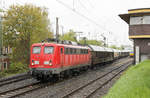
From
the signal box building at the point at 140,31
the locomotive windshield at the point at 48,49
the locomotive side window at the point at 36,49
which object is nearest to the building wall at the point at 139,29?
the signal box building at the point at 140,31

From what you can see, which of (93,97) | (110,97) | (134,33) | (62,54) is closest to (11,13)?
(62,54)

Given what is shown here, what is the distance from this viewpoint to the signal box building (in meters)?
23.4

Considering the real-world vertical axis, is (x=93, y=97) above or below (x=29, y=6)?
below

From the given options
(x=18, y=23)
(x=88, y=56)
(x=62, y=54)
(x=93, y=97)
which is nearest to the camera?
(x=93, y=97)

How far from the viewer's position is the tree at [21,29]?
2535cm

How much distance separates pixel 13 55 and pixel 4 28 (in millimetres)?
3923

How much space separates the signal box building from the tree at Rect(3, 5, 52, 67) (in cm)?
1179

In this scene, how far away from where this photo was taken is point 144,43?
23.8 m

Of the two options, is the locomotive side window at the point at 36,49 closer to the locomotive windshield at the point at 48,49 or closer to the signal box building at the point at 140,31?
the locomotive windshield at the point at 48,49

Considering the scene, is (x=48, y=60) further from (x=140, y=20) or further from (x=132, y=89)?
(x=140, y=20)

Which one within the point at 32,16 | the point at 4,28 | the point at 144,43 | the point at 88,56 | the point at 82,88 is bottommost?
the point at 82,88

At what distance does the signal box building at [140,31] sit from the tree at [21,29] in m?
11.8

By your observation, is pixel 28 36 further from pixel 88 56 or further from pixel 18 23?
pixel 88 56

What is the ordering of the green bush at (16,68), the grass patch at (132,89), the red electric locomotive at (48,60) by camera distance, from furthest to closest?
the green bush at (16,68) < the red electric locomotive at (48,60) < the grass patch at (132,89)
